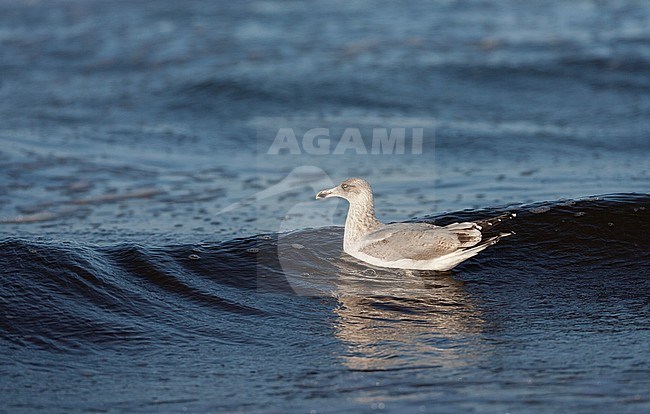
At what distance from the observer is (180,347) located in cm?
611

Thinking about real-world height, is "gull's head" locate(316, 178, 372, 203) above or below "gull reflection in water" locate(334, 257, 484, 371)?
above

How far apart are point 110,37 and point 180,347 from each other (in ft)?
46.1

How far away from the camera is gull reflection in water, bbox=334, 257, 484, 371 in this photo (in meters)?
5.74

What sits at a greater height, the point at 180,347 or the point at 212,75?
the point at 212,75

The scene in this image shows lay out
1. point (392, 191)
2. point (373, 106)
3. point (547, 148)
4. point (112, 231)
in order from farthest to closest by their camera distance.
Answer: point (373, 106)
point (547, 148)
point (392, 191)
point (112, 231)

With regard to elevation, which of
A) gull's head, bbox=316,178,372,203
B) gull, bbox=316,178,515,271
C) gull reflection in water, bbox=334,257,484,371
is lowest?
gull reflection in water, bbox=334,257,484,371

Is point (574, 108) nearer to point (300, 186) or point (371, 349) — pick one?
point (300, 186)

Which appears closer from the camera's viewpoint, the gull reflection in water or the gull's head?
the gull reflection in water

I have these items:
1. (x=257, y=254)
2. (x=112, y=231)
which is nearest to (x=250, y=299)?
(x=257, y=254)

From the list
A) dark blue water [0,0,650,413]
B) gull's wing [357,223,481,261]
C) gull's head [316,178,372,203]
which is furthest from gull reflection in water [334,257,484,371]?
gull's head [316,178,372,203]

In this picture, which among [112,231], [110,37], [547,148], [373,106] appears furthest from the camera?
[110,37]

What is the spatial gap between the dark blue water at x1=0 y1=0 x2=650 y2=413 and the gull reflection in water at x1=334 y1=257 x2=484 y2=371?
0.02 metres

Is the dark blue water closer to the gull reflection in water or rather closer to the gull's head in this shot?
the gull reflection in water

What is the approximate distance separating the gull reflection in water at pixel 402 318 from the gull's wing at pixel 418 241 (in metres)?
0.19
